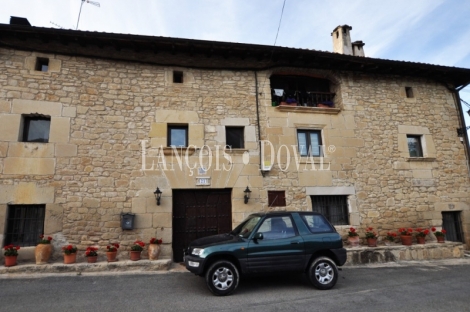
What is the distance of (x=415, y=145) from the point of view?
9688mm

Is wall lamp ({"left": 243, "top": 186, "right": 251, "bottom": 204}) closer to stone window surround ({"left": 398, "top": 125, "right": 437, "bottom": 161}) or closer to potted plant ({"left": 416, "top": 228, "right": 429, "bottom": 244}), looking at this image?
potted plant ({"left": 416, "top": 228, "right": 429, "bottom": 244})

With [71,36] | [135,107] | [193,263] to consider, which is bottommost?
[193,263]

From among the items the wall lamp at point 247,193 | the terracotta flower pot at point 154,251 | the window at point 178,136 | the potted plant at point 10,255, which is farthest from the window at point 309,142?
the potted plant at point 10,255

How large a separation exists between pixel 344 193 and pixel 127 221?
661 cm

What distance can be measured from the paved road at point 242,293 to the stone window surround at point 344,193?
218cm

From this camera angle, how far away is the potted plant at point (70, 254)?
6.29 meters

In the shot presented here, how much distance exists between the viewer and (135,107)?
7.82 meters

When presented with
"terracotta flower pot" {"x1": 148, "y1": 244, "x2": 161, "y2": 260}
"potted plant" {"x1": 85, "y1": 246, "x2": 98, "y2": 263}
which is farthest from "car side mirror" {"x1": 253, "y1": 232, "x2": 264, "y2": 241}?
"potted plant" {"x1": 85, "y1": 246, "x2": 98, "y2": 263}

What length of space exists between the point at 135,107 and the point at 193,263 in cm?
502

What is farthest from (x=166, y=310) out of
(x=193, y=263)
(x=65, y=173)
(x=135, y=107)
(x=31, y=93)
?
(x=31, y=93)

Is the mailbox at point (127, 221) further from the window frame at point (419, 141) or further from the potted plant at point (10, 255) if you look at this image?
the window frame at point (419, 141)

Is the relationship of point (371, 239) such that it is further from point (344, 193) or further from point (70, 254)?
point (70, 254)

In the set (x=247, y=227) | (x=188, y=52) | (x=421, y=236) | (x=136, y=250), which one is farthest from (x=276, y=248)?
(x=188, y=52)

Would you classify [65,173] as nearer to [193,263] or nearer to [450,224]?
[193,263]
